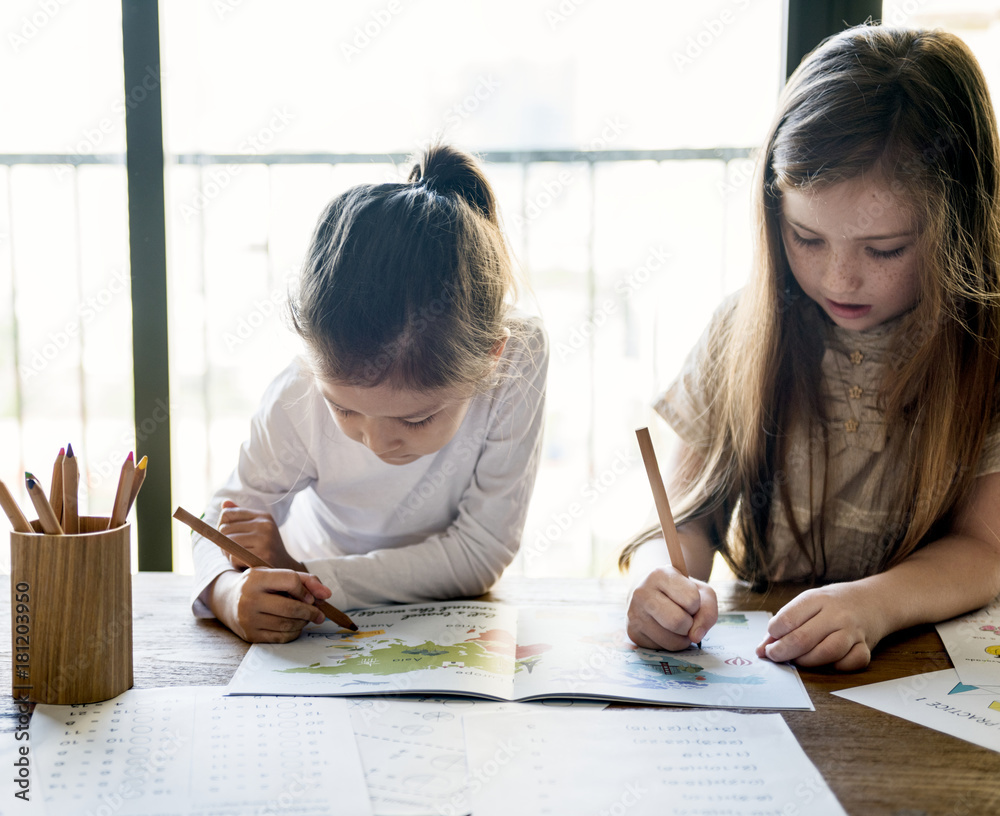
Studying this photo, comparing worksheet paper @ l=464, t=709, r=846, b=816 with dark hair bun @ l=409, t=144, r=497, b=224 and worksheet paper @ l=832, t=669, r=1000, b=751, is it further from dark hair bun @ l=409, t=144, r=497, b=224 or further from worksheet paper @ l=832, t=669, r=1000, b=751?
dark hair bun @ l=409, t=144, r=497, b=224

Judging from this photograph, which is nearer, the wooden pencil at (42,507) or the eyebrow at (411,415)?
the wooden pencil at (42,507)

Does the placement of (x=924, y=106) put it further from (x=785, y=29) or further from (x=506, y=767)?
(x=506, y=767)

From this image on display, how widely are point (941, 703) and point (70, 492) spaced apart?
76 centimetres

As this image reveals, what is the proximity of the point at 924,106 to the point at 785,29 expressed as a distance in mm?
553

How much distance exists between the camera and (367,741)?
2.01 ft

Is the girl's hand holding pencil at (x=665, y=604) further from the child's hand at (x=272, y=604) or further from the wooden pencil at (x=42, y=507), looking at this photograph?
the wooden pencil at (x=42, y=507)

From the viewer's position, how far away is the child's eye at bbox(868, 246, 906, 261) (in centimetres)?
87

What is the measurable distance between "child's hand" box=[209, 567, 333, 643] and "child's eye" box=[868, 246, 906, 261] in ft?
2.29

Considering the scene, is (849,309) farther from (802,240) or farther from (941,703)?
(941,703)

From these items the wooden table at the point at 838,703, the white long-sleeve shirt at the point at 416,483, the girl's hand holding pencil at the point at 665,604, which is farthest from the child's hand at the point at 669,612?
the white long-sleeve shirt at the point at 416,483

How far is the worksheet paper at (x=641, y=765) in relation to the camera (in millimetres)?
530

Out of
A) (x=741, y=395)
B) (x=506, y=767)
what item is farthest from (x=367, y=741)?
(x=741, y=395)

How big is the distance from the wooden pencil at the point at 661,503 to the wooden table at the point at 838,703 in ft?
0.45

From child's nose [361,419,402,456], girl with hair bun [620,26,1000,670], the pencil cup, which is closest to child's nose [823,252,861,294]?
girl with hair bun [620,26,1000,670]
